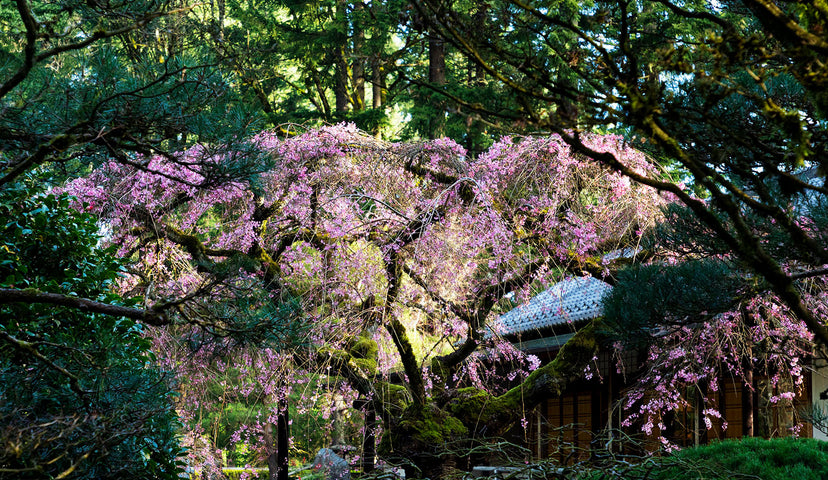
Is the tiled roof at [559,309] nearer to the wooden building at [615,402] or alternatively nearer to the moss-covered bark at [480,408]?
the wooden building at [615,402]

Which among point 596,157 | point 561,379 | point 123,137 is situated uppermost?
point 123,137

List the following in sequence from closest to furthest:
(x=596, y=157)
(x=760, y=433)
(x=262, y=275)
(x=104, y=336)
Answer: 1. (x=596, y=157)
2. (x=104, y=336)
3. (x=262, y=275)
4. (x=760, y=433)

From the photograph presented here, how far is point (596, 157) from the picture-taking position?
2.16 meters

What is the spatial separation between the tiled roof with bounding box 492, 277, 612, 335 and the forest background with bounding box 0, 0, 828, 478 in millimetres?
1040

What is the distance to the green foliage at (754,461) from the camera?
16.4ft

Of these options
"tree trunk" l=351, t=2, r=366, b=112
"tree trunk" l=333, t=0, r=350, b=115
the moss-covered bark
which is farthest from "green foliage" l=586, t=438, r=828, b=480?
"tree trunk" l=333, t=0, r=350, b=115

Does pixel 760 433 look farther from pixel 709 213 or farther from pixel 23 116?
pixel 23 116

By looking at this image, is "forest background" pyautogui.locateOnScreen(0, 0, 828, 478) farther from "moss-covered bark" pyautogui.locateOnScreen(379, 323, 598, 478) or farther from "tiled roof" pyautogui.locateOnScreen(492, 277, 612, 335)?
"tiled roof" pyautogui.locateOnScreen(492, 277, 612, 335)

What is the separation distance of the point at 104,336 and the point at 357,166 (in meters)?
4.95

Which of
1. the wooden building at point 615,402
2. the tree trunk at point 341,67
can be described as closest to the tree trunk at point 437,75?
the tree trunk at point 341,67

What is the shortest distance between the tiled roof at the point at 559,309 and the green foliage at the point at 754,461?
3638mm

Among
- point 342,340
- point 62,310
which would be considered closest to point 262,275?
point 342,340

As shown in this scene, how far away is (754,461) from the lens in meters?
5.31

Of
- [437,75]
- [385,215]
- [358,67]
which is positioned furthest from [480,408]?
[437,75]
